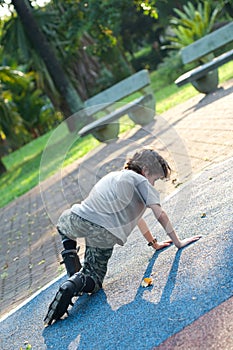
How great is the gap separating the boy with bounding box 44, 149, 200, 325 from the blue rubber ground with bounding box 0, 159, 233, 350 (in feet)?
0.55

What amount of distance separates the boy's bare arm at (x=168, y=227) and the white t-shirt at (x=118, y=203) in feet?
0.27

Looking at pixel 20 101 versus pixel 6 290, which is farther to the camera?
pixel 20 101

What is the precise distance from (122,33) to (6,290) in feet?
113

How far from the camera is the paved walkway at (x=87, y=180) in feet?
20.6

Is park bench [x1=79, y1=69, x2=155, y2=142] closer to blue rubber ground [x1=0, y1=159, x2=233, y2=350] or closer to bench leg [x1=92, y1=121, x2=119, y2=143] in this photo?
bench leg [x1=92, y1=121, x2=119, y2=143]

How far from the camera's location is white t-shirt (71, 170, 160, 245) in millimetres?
4777

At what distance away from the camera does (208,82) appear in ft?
45.1

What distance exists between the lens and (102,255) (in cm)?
500

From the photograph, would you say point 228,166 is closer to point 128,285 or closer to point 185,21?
point 128,285

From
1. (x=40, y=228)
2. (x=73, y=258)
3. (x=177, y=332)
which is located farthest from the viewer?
(x=40, y=228)

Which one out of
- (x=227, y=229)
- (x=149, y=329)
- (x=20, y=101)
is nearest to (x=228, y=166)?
(x=227, y=229)

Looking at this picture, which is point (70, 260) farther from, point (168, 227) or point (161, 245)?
point (168, 227)

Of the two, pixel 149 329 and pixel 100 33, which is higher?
pixel 100 33

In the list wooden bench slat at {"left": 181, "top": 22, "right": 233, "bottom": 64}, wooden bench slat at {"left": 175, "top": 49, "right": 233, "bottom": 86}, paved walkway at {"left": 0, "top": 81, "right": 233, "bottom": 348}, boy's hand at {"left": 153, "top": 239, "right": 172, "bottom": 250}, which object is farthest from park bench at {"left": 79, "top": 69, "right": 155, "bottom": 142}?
boy's hand at {"left": 153, "top": 239, "right": 172, "bottom": 250}
